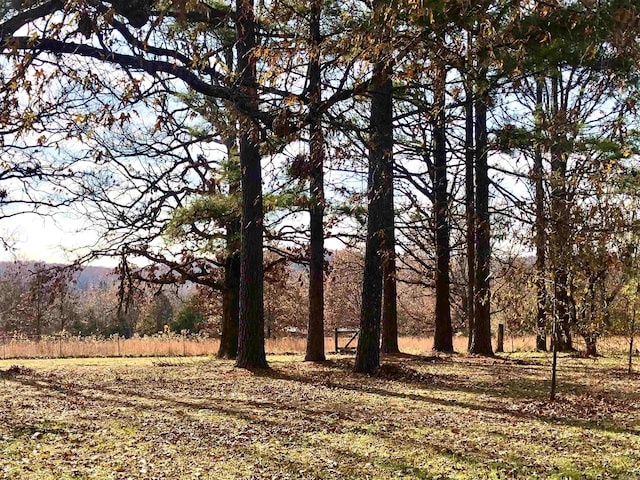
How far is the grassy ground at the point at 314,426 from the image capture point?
4.61m

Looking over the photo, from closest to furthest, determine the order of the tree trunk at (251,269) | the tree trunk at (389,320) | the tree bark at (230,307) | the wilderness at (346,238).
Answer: the wilderness at (346,238) < the tree trunk at (251,269) < the tree bark at (230,307) < the tree trunk at (389,320)

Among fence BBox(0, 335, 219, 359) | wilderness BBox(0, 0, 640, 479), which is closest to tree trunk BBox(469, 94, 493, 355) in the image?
wilderness BBox(0, 0, 640, 479)

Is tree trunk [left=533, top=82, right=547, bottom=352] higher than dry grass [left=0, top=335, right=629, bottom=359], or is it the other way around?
tree trunk [left=533, top=82, right=547, bottom=352]

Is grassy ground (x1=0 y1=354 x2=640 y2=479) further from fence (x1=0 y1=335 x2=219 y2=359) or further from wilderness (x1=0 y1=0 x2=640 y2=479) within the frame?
fence (x1=0 y1=335 x2=219 y2=359)

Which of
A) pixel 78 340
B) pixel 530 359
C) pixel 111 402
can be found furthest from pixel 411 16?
pixel 78 340

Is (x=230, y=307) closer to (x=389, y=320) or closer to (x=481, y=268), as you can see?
(x=389, y=320)

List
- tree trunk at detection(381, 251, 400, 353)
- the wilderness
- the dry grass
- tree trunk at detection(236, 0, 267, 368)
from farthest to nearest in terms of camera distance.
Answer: the dry grass → tree trunk at detection(381, 251, 400, 353) → tree trunk at detection(236, 0, 267, 368) → the wilderness

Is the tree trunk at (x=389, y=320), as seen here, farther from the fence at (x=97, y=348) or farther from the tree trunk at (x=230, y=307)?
the fence at (x=97, y=348)

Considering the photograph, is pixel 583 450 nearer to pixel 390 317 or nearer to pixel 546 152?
pixel 546 152

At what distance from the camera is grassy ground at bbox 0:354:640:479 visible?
4.61 meters

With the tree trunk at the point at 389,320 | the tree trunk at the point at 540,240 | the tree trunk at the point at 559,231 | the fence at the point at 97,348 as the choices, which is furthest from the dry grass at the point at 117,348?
the tree trunk at the point at 559,231

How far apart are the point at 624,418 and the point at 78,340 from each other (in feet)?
46.4

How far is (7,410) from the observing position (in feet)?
22.2

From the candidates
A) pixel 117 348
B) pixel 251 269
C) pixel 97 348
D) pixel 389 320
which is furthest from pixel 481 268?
pixel 97 348
